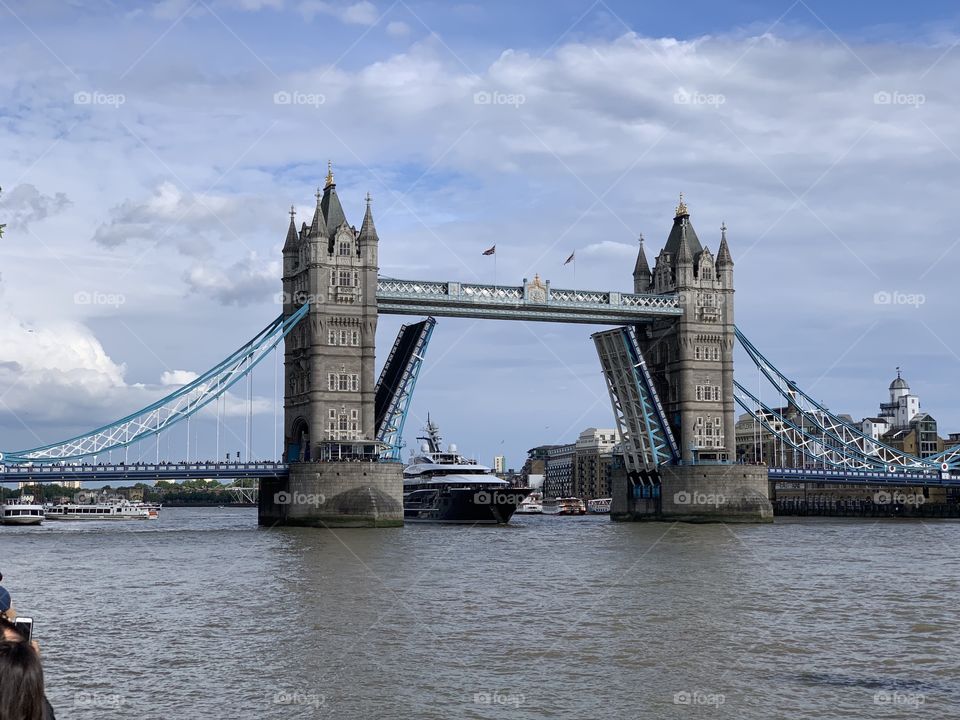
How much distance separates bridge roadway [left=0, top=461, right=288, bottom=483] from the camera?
76.9 meters

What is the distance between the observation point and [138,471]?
78.8 metres

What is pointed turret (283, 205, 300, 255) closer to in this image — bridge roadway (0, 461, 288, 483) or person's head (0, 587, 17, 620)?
bridge roadway (0, 461, 288, 483)

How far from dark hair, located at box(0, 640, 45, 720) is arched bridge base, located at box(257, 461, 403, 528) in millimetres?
69566

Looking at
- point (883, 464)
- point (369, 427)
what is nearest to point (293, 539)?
point (369, 427)

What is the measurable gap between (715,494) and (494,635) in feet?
212

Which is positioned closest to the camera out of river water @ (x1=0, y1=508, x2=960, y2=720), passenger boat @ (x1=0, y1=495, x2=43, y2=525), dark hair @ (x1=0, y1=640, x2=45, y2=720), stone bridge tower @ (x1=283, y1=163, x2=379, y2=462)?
dark hair @ (x1=0, y1=640, x2=45, y2=720)

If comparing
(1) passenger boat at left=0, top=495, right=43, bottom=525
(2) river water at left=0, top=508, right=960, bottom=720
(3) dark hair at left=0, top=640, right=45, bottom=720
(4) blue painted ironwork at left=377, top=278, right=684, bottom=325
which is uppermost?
(4) blue painted ironwork at left=377, top=278, right=684, bottom=325

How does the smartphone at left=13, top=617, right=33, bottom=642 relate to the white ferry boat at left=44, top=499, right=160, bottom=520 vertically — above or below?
above

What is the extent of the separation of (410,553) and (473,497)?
1604 inches

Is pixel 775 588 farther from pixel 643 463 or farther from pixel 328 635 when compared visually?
pixel 643 463

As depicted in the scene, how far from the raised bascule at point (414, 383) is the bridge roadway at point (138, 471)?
119 millimetres

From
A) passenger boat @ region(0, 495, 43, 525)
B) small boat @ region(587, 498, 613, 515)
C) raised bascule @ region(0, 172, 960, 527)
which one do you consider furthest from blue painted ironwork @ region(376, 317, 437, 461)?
small boat @ region(587, 498, 613, 515)

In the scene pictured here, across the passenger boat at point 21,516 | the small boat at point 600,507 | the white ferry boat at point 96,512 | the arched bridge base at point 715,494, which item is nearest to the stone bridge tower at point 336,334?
the arched bridge base at point 715,494

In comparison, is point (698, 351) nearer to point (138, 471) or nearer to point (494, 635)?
point (138, 471)
